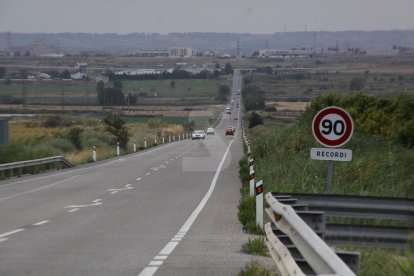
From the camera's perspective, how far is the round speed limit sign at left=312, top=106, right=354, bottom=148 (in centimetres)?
1466

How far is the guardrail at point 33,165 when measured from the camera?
31263 mm

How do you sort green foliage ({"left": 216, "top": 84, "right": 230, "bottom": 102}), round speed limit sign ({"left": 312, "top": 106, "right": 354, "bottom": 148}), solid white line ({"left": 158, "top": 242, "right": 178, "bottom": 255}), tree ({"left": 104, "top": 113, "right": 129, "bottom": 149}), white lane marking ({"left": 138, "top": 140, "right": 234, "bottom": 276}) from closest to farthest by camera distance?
1. white lane marking ({"left": 138, "top": 140, "right": 234, "bottom": 276})
2. solid white line ({"left": 158, "top": 242, "right": 178, "bottom": 255})
3. round speed limit sign ({"left": 312, "top": 106, "right": 354, "bottom": 148})
4. tree ({"left": 104, "top": 113, "right": 129, "bottom": 149})
5. green foliage ({"left": 216, "top": 84, "right": 230, "bottom": 102})

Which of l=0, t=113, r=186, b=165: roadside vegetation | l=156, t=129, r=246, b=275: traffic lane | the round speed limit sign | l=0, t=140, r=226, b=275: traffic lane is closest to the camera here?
l=156, t=129, r=246, b=275: traffic lane

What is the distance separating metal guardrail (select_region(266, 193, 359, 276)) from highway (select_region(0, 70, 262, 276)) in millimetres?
1399

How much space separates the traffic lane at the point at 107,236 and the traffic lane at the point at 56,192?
80cm

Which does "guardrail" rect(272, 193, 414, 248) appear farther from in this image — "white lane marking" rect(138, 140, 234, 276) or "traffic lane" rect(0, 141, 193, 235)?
"traffic lane" rect(0, 141, 193, 235)

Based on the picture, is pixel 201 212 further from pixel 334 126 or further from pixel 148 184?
pixel 148 184

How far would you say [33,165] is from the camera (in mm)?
34531

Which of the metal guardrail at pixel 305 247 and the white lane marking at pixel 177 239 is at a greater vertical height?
the metal guardrail at pixel 305 247

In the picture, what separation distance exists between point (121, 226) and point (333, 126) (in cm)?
443

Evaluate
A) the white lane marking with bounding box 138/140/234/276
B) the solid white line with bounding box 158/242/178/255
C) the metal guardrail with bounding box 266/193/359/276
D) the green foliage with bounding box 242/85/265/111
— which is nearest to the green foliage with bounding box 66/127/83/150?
the green foliage with bounding box 242/85/265/111

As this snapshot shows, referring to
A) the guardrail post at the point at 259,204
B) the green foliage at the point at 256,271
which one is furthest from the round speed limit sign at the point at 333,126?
the green foliage at the point at 256,271

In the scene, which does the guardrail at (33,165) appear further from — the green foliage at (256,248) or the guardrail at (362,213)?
the guardrail at (362,213)

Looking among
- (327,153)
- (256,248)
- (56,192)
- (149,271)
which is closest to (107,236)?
(256,248)
